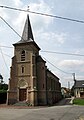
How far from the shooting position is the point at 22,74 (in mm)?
37812

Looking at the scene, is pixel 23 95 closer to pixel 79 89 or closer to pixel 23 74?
pixel 23 74

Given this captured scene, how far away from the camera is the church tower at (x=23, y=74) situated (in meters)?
36.4

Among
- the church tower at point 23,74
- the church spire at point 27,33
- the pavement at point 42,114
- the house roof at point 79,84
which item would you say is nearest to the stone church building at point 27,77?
the church tower at point 23,74

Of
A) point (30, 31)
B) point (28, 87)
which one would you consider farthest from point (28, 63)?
point (30, 31)

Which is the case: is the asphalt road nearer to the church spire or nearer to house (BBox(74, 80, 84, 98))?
the church spire

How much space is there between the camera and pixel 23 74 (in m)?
37.8

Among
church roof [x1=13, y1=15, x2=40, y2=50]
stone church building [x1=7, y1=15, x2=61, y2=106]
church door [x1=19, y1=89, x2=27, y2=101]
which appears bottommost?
church door [x1=19, y1=89, x2=27, y2=101]

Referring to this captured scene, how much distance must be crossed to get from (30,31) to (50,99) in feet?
48.2

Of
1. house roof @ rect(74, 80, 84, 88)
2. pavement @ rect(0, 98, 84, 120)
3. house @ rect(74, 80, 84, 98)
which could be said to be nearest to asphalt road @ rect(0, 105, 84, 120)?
pavement @ rect(0, 98, 84, 120)

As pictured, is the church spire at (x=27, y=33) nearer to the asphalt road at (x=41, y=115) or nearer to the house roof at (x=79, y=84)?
the asphalt road at (x=41, y=115)

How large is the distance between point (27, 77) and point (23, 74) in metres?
1.02

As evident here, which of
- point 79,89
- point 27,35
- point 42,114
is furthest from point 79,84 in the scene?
point 42,114

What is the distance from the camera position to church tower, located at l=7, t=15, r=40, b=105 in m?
36.4

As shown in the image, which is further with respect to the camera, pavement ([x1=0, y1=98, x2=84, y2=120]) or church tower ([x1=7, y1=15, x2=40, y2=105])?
church tower ([x1=7, y1=15, x2=40, y2=105])
